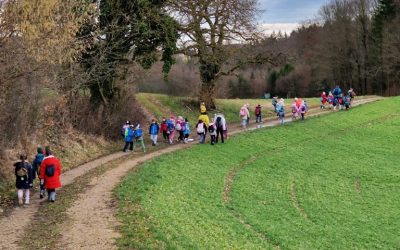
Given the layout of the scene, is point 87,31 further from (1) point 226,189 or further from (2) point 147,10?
(1) point 226,189

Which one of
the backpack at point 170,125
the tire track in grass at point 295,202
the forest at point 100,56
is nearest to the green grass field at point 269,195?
the tire track in grass at point 295,202

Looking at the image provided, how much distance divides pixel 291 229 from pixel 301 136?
18.6 m

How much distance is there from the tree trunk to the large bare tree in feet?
0.29

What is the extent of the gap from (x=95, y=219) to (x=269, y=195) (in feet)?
26.6

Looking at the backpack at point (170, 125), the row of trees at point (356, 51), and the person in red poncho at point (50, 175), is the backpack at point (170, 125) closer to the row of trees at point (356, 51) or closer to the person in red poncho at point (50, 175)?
the person in red poncho at point (50, 175)

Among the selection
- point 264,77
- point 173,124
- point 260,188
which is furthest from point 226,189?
point 264,77

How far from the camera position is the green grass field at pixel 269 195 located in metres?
13.6

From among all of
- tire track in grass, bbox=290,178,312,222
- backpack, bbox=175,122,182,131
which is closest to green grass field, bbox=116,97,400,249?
tire track in grass, bbox=290,178,312,222

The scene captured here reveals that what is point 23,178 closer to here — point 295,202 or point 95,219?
point 95,219

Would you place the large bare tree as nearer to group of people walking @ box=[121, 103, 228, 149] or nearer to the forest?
the forest

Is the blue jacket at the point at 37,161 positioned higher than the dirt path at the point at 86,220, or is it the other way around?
the blue jacket at the point at 37,161

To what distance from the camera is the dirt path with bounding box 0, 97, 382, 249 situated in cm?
1209

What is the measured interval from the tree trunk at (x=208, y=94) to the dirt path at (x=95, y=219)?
21289 mm

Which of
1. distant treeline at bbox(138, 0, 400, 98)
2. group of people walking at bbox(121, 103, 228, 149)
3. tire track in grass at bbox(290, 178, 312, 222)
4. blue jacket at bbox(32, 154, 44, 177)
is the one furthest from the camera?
distant treeline at bbox(138, 0, 400, 98)
